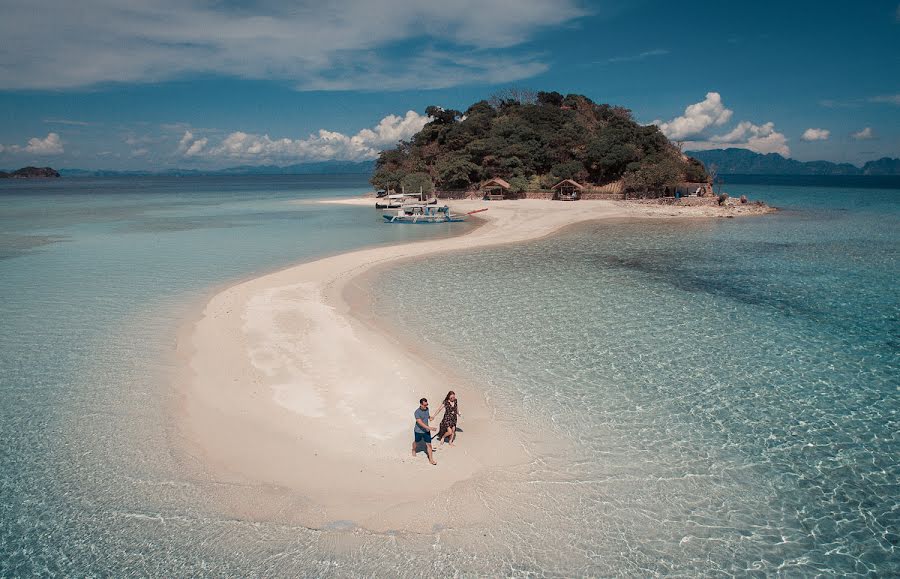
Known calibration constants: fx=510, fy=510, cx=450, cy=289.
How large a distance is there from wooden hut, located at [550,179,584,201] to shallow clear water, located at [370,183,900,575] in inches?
1456

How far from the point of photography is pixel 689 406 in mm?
10438

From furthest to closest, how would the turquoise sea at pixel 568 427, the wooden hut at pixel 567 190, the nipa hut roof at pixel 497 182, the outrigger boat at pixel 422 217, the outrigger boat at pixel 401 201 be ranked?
the nipa hut roof at pixel 497 182 < the wooden hut at pixel 567 190 < the outrigger boat at pixel 401 201 < the outrigger boat at pixel 422 217 < the turquoise sea at pixel 568 427

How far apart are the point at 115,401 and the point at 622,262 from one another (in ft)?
71.0

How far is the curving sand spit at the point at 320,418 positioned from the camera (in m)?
7.61

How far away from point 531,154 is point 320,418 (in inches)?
2491

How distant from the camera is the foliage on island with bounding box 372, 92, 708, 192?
6131 cm

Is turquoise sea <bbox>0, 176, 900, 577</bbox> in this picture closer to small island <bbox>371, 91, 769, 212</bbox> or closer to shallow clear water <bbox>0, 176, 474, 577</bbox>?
shallow clear water <bbox>0, 176, 474, 577</bbox>

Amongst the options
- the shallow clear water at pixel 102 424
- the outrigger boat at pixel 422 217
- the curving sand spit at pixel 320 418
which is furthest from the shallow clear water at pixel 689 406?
the outrigger boat at pixel 422 217

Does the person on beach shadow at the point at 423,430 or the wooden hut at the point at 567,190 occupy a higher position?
the wooden hut at the point at 567,190

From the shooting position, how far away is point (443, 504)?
7.45 meters

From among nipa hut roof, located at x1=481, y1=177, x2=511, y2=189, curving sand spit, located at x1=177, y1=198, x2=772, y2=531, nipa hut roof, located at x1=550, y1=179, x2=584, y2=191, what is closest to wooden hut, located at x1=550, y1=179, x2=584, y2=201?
nipa hut roof, located at x1=550, y1=179, x2=584, y2=191

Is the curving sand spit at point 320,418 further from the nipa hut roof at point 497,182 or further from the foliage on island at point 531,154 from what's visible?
the foliage on island at point 531,154

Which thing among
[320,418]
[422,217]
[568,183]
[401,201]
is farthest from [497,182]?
[320,418]

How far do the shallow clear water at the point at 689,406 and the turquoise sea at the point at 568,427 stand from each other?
4 cm
